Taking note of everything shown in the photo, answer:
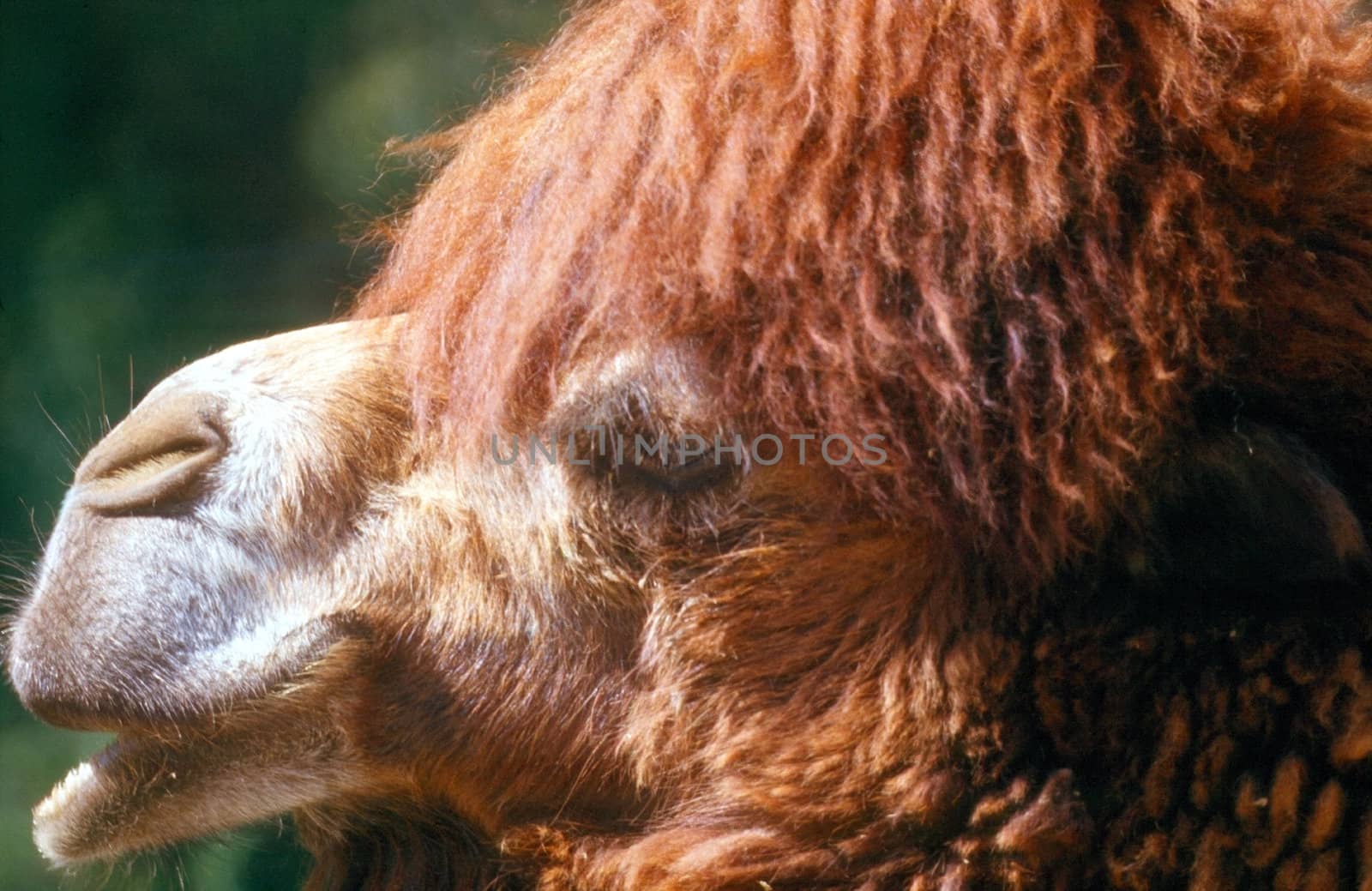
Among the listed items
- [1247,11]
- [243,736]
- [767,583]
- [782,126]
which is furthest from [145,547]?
[1247,11]

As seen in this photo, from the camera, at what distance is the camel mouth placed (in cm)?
130

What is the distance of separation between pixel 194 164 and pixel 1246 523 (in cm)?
206

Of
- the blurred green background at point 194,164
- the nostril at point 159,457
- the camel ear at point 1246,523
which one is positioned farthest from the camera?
the blurred green background at point 194,164

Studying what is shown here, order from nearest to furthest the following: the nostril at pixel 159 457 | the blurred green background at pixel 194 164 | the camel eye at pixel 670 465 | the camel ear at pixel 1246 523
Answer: the camel ear at pixel 1246 523, the camel eye at pixel 670 465, the nostril at pixel 159 457, the blurred green background at pixel 194 164

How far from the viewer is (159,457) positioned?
54.2 inches

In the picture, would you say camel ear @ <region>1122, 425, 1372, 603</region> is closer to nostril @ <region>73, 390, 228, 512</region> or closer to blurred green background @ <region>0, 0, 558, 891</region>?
nostril @ <region>73, 390, 228, 512</region>

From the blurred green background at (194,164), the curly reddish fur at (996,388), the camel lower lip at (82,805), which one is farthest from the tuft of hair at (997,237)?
the blurred green background at (194,164)

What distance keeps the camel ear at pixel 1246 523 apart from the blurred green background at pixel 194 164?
1.65 m

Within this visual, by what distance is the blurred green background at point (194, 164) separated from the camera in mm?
2400

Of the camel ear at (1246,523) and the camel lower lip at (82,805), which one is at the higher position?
the camel ear at (1246,523)

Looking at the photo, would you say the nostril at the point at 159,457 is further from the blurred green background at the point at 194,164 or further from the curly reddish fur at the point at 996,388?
the blurred green background at the point at 194,164

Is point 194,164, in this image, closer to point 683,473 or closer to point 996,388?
point 683,473

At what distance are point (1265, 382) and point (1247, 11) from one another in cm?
37

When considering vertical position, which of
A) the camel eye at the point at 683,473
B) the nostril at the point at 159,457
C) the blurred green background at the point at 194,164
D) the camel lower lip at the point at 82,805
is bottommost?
the camel lower lip at the point at 82,805
